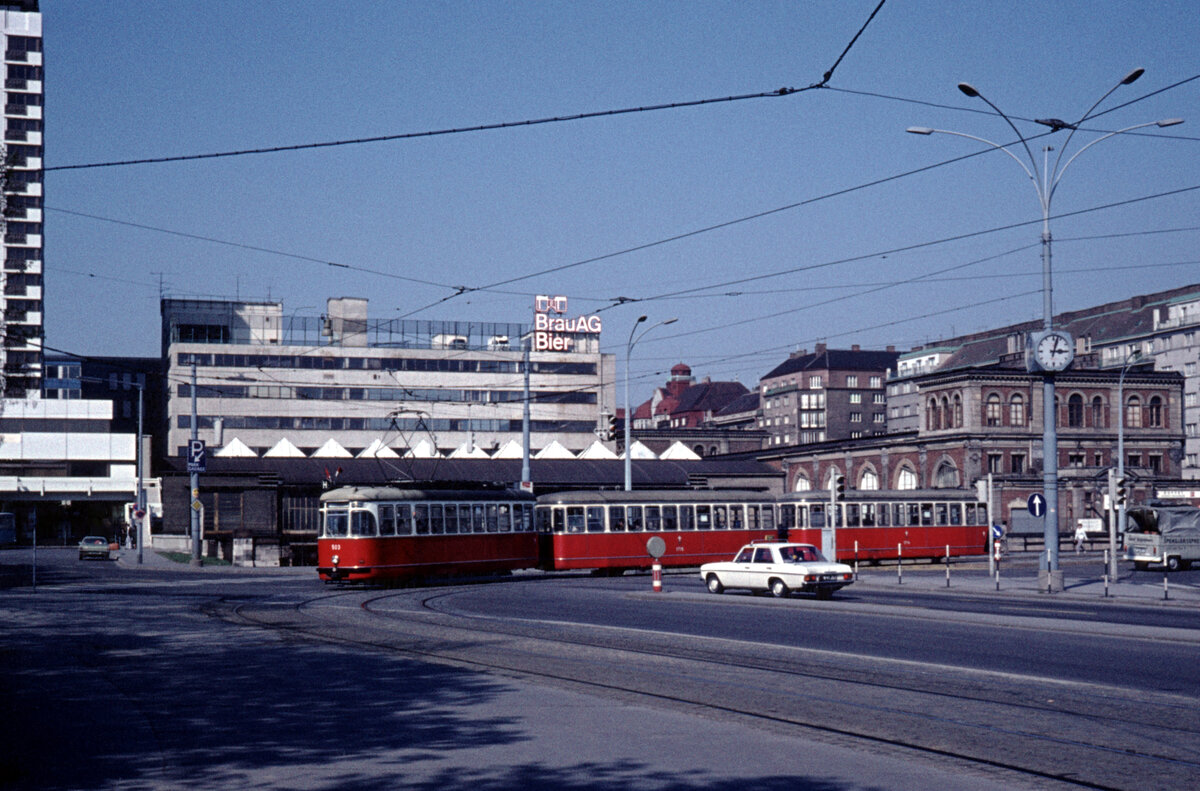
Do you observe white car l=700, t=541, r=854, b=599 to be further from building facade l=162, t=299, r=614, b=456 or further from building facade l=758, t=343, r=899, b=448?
building facade l=758, t=343, r=899, b=448

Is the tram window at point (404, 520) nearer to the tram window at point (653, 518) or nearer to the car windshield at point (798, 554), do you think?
the tram window at point (653, 518)

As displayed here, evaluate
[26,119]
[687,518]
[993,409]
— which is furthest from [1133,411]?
[26,119]

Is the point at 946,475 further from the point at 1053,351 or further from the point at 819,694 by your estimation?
the point at 819,694

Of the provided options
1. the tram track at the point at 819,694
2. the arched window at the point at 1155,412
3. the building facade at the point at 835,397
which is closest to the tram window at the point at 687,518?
the tram track at the point at 819,694

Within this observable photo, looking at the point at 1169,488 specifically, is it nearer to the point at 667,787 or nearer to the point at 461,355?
the point at 461,355

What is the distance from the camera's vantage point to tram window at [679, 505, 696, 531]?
46.0 meters

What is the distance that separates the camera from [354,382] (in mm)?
106375

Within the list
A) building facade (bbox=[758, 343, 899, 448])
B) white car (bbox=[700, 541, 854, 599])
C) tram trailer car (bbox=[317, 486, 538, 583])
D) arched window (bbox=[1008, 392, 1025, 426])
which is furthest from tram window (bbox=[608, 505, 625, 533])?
building facade (bbox=[758, 343, 899, 448])

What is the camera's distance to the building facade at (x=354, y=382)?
103125mm

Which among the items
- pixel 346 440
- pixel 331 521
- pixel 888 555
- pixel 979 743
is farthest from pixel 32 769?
pixel 346 440

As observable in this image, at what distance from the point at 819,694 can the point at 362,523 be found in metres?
24.1

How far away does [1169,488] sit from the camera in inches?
3206

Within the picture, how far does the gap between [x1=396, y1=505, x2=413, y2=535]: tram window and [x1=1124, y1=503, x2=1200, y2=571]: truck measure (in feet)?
95.1

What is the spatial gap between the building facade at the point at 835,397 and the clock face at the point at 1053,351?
384ft
